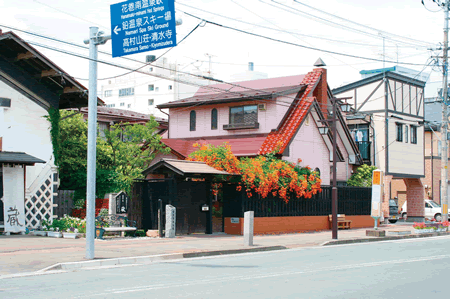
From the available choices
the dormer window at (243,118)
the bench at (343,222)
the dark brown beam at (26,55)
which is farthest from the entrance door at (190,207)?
the bench at (343,222)

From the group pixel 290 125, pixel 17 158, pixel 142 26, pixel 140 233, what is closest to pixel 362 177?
pixel 290 125

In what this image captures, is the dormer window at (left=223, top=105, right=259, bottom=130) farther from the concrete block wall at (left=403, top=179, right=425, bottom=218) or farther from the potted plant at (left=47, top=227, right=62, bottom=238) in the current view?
the concrete block wall at (left=403, top=179, right=425, bottom=218)

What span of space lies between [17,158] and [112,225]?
4.40 m

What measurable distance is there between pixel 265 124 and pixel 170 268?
19.0 metres

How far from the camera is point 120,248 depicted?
57.0 feet

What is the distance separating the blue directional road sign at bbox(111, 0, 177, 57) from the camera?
13.8 m

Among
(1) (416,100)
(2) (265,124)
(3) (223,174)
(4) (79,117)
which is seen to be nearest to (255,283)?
(3) (223,174)

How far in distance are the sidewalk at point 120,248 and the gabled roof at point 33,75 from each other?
5.98 meters

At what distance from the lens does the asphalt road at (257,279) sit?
31.3 feet

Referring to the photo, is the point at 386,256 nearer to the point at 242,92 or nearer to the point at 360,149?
the point at 242,92

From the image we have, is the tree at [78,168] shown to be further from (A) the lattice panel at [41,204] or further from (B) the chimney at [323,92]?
(B) the chimney at [323,92]

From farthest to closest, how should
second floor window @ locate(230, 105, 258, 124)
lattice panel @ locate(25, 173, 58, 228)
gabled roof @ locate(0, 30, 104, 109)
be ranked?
1. second floor window @ locate(230, 105, 258, 124)
2. lattice panel @ locate(25, 173, 58, 228)
3. gabled roof @ locate(0, 30, 104, 109)

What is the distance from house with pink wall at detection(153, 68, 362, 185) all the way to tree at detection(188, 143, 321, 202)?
274cm

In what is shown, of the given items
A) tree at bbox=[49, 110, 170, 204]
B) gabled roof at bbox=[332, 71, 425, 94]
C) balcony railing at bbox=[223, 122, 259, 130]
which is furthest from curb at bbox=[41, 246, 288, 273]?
gabled roof at bbox=[332, 71, 425, 94]
